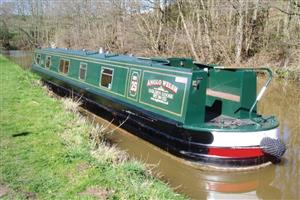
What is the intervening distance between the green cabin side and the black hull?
160 mm

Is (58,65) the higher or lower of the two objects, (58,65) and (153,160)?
the higher

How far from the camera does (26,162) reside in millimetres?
5195

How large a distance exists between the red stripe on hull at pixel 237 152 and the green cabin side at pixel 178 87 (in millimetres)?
556

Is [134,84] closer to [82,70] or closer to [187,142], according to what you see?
[187,142]

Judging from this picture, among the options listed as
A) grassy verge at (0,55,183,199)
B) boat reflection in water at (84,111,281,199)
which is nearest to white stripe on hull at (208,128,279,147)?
boat reflection in water at (84,111,281,199)

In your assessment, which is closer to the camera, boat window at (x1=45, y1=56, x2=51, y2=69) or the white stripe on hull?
the white stripe on hull

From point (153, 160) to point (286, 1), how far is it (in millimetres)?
14040

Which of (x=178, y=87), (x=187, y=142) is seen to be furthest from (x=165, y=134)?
(x=178, y=87)

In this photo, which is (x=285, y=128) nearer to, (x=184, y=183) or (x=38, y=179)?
(x=184, y=183)

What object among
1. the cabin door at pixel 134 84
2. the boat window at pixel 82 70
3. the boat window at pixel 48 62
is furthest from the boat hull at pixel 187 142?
the boat window at pixel 48 62

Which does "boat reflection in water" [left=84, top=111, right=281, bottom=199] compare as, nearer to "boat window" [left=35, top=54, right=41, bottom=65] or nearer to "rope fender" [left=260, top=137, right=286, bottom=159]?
"rope fender" [left=260, top=137, right=286, bottom=159]

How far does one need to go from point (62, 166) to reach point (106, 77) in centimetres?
520

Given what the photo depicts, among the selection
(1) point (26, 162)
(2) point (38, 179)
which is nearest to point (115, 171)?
(2) point (38, 179)

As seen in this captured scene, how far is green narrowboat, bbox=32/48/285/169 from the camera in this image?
6.74 m
